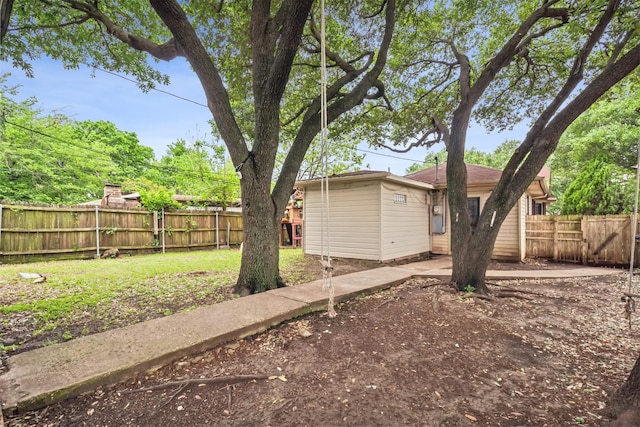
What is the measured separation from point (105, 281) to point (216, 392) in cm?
473

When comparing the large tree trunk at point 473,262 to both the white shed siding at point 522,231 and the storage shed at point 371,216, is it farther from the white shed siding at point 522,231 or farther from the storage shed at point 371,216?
the white shed siding at point 522,231

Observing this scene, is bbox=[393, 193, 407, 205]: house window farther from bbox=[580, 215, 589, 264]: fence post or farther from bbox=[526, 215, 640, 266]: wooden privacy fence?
bbox=[580, 215, 589, 264]: fence post

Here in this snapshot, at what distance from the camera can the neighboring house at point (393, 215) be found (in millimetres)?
7652

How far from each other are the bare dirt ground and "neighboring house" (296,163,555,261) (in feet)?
13.9

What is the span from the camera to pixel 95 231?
8375 mm

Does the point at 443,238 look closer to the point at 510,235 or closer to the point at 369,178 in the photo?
the point at 510,235

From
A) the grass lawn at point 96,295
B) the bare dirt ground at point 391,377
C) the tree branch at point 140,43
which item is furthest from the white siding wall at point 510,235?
the tree branch at point 140,43

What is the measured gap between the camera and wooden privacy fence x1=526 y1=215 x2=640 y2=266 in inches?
283

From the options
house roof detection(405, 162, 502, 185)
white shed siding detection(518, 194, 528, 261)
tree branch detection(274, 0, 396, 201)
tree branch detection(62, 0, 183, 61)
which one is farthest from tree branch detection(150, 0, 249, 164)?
white shed siding detection(518, 194, 528, 261)

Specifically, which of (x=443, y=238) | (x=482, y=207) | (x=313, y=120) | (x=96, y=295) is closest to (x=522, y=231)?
(x=482, y=207)

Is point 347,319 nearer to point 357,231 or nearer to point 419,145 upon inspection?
point 357,231

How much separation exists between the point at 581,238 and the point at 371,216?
20.3ft

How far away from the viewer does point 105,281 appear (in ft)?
17.1

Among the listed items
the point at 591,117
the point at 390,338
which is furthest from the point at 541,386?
the point at 591,117
